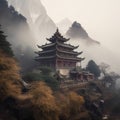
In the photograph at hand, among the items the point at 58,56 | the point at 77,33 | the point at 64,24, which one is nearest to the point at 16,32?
the point at 58,56

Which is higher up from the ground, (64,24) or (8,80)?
(64,24)

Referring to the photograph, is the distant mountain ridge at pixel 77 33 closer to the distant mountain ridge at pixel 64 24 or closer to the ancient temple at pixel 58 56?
the ancient temple at pixel 58 56

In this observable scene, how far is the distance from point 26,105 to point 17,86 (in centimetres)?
338

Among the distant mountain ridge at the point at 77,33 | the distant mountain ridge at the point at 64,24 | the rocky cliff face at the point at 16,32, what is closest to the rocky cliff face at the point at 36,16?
the distant mountain ridge at the point at 77,33

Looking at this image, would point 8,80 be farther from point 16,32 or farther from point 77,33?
point 77,33

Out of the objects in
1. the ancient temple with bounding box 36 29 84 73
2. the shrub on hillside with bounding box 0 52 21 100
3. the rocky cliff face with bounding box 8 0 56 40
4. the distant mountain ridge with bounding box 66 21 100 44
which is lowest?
the shrub on hillside with bounding box 0 52 21 100

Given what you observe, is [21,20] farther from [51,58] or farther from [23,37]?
[51,58]

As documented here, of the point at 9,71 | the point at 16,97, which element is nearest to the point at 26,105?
the point at 16,97

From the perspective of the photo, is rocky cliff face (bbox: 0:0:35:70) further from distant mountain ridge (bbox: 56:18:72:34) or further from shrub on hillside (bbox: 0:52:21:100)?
distant mountain ridge (bbox: 56:18:72:34)

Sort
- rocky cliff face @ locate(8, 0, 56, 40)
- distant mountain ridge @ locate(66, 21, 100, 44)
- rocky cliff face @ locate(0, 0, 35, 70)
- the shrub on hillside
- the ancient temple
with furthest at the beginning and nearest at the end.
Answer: rocky cliff face @ locate(8, 0, 56, 40) → distant mountain ridge @ locate(66, 21, 100, 44) → rocky cliff face @ locate(0, 0, 35, 70) → the ancient temple → the shrub on hillside

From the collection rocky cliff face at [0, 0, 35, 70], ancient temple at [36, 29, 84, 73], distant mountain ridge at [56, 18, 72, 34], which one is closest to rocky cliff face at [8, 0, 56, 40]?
distant mountain ridge at [56, 18, 72, 34]

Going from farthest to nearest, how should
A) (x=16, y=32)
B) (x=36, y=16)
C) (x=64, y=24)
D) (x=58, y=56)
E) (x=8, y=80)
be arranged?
1. (x=64, y=24)
2. (x=36, y=16)
3. (x=16, y=32)
4. (x=58, y=56)
5. (x=8, y=80)

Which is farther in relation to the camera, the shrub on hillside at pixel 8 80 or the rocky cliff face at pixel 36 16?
the rocky cliff face at pixel 36 16

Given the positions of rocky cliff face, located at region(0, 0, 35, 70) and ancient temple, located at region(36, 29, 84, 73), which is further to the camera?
rocky cliff face, located at region(0, 0, 35, 70)
